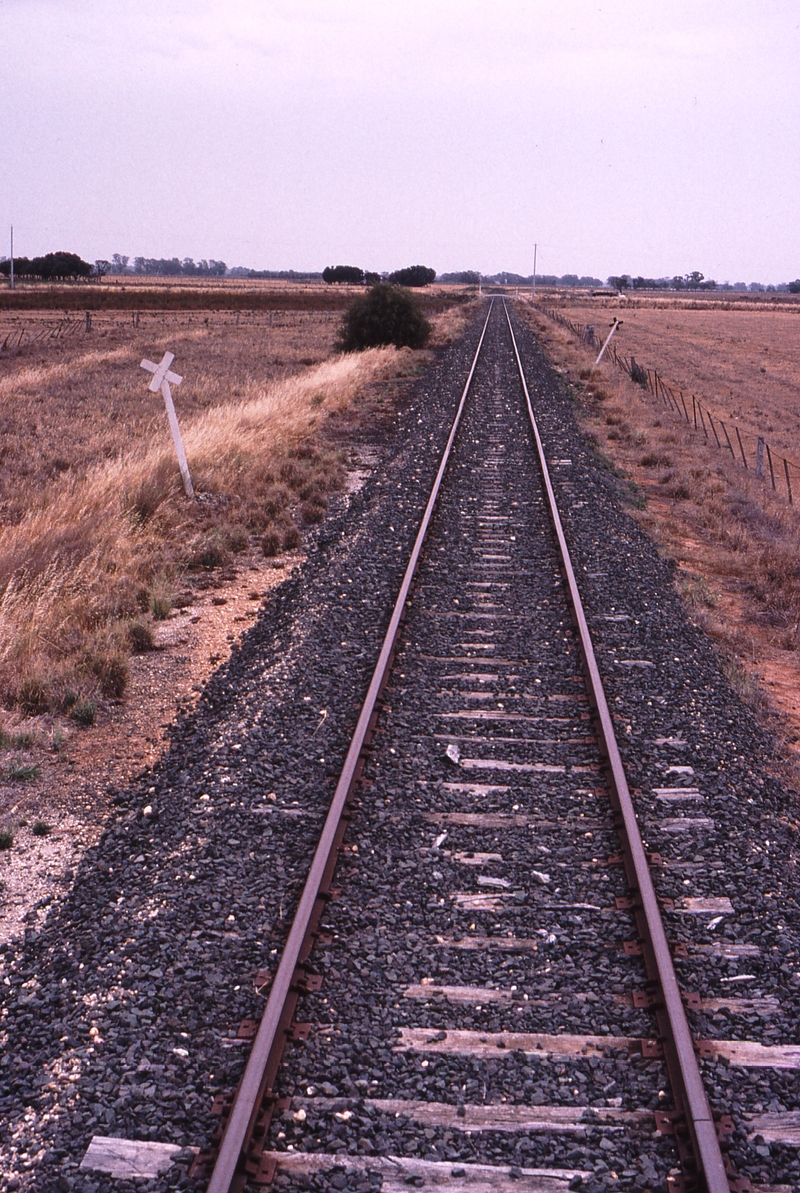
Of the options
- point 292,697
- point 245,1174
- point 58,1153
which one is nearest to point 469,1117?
point 245,1174

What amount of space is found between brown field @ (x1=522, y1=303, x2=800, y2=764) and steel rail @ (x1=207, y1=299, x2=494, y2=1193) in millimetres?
3011

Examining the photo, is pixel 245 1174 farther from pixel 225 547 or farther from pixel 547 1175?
pixel 225 547

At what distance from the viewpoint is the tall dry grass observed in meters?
7.52

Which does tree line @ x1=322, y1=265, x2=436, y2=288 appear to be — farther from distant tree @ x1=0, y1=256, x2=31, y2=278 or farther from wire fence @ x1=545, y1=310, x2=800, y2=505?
wire fence @ x1=545, y1=310, x2=800, y2=505

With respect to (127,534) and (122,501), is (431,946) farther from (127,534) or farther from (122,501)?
(122,501)

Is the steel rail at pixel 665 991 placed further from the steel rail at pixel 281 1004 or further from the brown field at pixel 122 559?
the brown field at pixel 122 559

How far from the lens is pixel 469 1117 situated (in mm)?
3311

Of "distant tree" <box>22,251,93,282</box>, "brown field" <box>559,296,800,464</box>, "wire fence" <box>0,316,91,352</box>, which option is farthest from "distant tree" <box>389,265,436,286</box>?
"wire fence" <box>0,316,91,352</box>

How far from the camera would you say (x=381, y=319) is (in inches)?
1404

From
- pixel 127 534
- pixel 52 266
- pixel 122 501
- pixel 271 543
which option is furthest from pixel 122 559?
pixel 52 266

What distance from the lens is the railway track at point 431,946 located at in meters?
3.20

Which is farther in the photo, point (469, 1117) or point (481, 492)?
point (481, 492)

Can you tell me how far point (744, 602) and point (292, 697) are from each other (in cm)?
537

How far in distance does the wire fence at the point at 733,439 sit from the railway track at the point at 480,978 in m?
11.0
